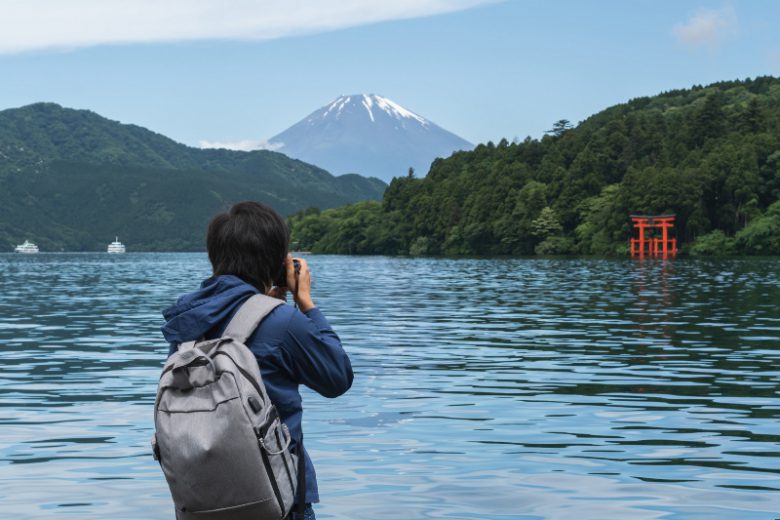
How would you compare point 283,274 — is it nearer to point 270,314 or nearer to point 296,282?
→ point 296,282

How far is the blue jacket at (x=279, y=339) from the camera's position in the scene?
16.2 ft

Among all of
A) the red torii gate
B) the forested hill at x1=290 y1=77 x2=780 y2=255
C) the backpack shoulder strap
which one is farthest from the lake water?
the forested hill at x1=290 y1=77 x2=780 y2=255

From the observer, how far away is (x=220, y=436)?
461cm

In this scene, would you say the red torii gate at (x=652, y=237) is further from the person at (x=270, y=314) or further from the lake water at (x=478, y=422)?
the person at (x=270, y=314)

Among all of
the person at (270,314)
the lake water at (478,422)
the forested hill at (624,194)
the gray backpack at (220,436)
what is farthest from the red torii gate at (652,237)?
the gray backpack at (220,436)

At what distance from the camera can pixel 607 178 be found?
179 metres

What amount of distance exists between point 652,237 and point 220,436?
13432cm

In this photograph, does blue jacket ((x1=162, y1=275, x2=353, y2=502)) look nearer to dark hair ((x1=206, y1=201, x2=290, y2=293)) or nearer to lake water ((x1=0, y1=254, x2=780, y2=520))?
dark hair ((x1=206, y1=201, x2=290, y2=293))

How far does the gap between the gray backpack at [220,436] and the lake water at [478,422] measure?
437 cm

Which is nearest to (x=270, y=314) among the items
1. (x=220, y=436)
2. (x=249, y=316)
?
(x=249, y=316)

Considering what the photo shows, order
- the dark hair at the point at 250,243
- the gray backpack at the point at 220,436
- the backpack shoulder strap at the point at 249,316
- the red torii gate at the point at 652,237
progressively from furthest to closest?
1. the red torii gate at the point at 652,237
2. the dark hair at the point at 250,243
3. the backpack shoulder strap at the point at 249,316
4. the gray backpack at the point at 220,436

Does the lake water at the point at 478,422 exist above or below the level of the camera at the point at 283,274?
below

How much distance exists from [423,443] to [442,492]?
2377 millimetres

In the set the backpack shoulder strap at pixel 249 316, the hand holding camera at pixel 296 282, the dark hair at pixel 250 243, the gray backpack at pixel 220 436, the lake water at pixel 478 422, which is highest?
the dark hair at pixel 250 243
